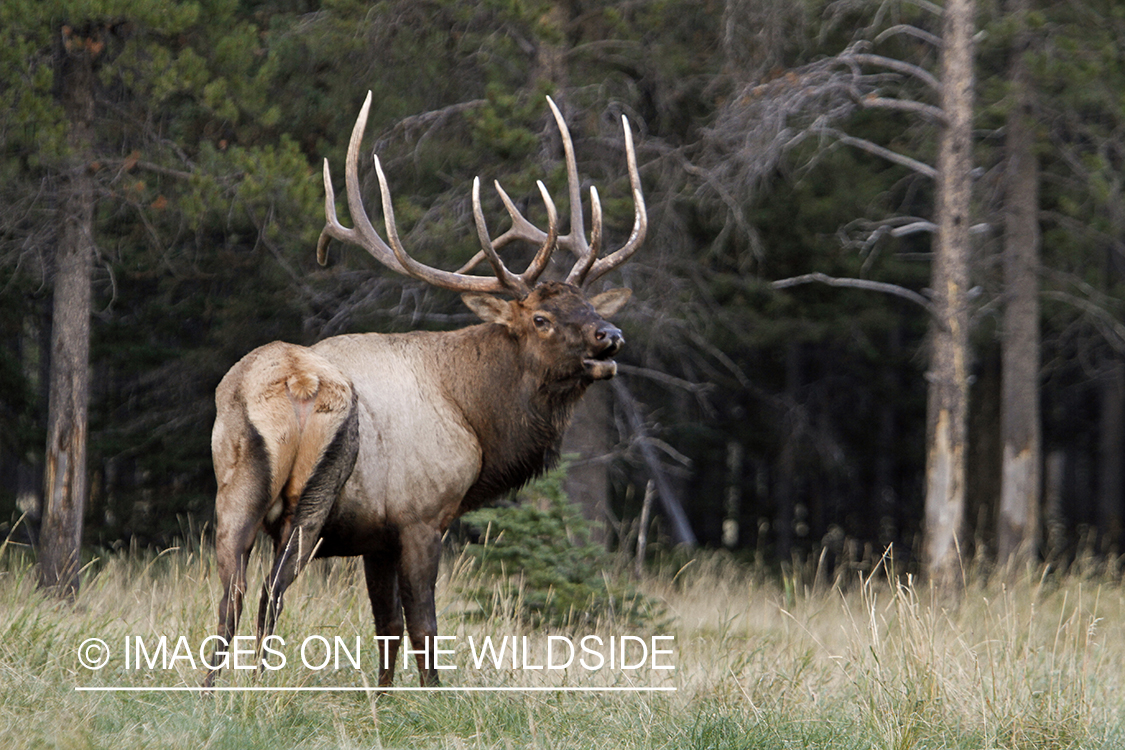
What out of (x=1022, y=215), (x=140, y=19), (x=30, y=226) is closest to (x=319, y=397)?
(x=140, y=19)

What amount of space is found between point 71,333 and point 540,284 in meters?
5.16

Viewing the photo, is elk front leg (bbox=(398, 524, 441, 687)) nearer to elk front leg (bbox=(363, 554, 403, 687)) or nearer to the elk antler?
elk front leg (bbox=(363, 554, 403, 687))

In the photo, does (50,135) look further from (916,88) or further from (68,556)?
(916,88)

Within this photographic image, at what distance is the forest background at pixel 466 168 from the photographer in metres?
9.62

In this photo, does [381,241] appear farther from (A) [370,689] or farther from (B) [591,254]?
(A) [370,689]

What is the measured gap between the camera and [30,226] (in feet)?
34.7

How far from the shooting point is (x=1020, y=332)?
13.6 meters

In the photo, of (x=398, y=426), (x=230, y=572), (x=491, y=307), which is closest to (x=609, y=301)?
(x=491, y=307)

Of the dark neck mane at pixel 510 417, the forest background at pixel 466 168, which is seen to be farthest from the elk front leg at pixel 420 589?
the forest background at pixel 466 168

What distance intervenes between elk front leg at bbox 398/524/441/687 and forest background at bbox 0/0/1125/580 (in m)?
4.67

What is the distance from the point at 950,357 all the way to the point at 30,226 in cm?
821

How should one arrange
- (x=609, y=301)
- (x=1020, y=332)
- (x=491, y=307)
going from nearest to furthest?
(x=491, y=307) → (x=609, y=301) → (x=1020, y=332)

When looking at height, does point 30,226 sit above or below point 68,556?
above

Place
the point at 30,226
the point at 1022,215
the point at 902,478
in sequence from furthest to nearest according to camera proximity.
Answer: the point at 902,478 → the point at 1022,215 → the point at 30,226
